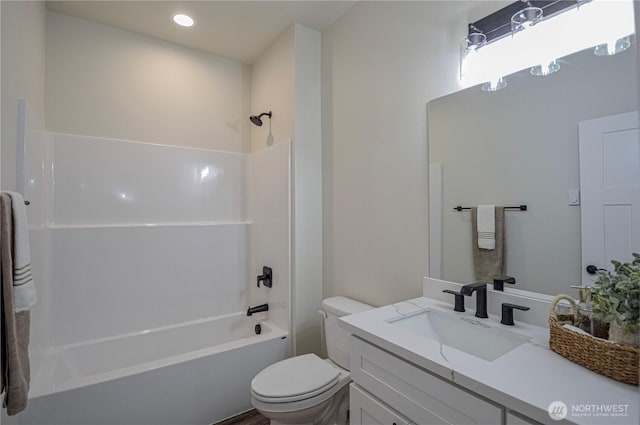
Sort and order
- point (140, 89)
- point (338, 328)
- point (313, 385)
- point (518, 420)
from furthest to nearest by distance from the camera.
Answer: point (140, 89) → point (338, 328) → point (313, 385) → point (518, 420)

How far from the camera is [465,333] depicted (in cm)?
124

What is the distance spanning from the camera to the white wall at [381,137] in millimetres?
1577

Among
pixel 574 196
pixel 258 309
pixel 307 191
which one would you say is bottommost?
pixel 258 309

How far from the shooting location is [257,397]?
1.45m

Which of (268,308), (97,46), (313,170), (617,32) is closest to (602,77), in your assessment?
(617,32)

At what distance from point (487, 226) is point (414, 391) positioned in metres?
0.77

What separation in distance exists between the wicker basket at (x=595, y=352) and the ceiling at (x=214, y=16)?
214 centimetres

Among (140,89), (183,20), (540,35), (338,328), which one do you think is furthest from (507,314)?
(140,89)

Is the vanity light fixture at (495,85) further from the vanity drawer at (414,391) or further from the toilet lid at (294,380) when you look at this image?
the toilet lid at (294,380)

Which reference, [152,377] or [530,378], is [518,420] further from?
[152,377]

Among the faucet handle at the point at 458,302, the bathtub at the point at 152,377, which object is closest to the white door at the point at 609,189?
the faucet handle at the point at 458,302

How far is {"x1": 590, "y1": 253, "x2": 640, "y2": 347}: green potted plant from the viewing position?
2.47 ft

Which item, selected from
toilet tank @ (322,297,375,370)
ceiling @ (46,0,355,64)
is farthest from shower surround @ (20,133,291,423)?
ceiling @ (46,0,355,64)

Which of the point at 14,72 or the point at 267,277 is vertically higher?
the point at 14,72
